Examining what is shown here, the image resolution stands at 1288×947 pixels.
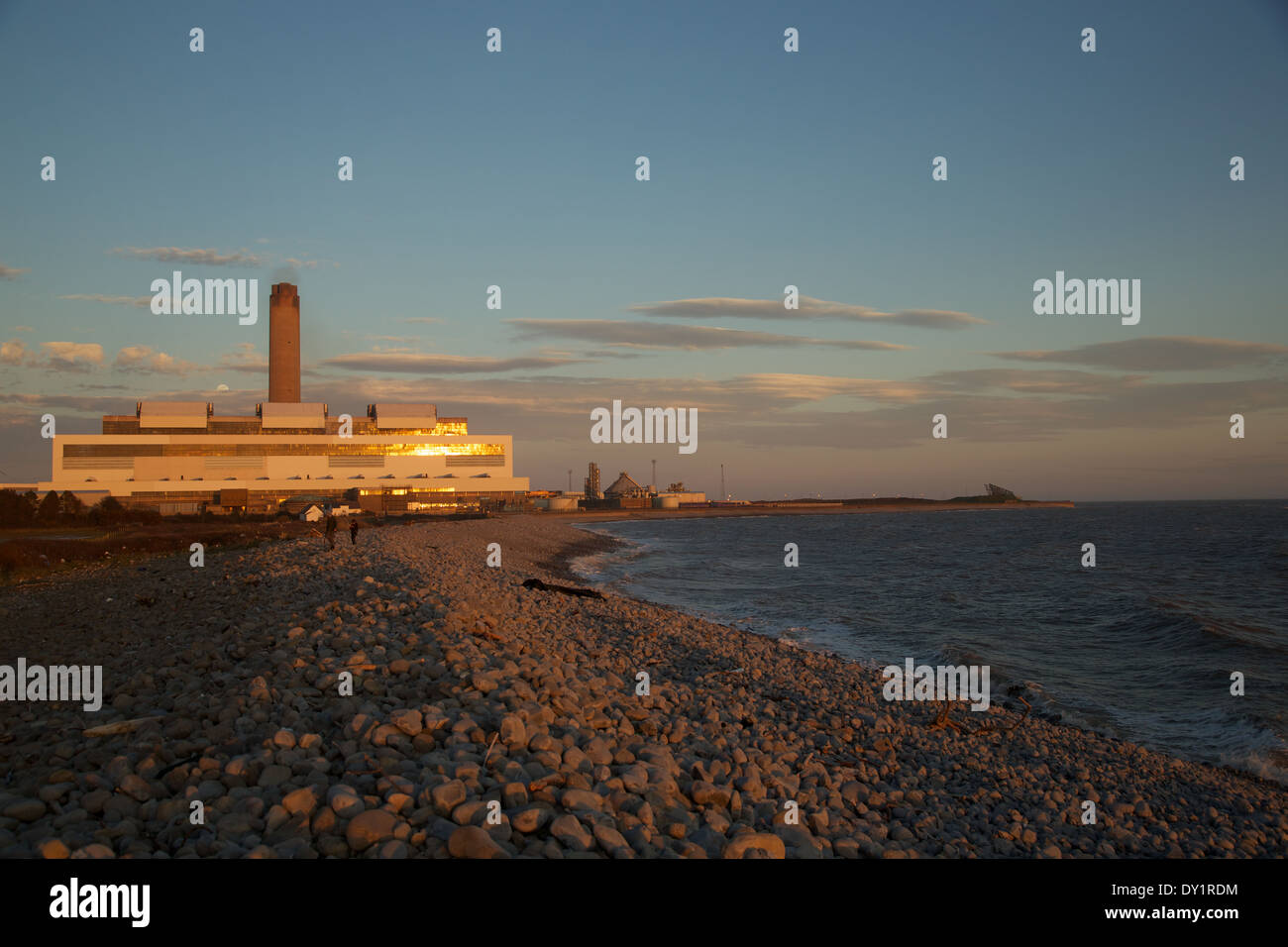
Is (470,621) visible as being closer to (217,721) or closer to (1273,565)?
(217,721)

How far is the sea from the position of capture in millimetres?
15156

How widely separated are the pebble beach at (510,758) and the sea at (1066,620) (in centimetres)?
267

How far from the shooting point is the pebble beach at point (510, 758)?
19.3 ft

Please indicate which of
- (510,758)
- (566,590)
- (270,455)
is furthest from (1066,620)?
(270,455)

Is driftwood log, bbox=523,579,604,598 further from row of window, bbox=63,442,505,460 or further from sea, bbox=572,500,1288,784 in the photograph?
row of window, bbox=63,442,505,460

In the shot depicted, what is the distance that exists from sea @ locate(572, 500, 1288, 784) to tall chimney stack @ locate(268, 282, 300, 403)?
54.5 metres

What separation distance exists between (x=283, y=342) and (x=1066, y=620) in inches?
3365

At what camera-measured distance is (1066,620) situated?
26.4 m

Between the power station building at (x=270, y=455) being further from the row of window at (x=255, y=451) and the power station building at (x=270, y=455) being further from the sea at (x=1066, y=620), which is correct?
the sea at (x=1066, y=620)

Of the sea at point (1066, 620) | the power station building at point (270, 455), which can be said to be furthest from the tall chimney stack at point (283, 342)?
the sea at point (1066, 620)

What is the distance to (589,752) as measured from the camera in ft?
25.1

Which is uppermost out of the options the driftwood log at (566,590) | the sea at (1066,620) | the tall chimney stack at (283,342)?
the tall chimney stack at (283,342)
